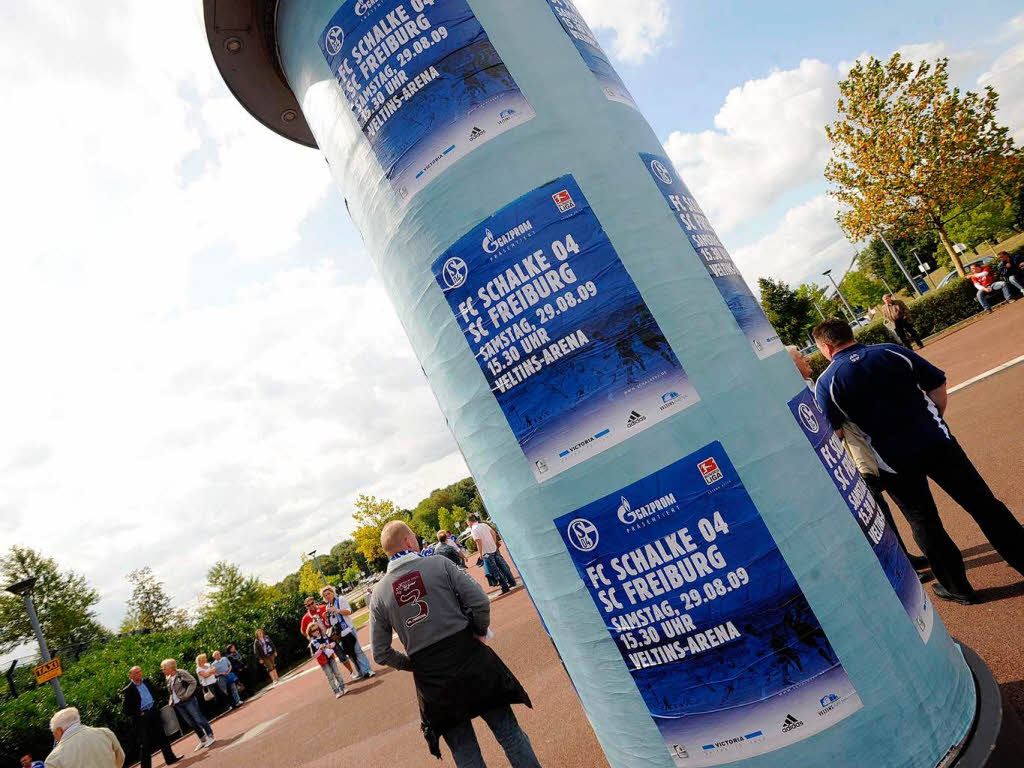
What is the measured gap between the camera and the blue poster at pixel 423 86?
285cm

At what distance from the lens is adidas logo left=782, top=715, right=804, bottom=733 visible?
2.32 meters

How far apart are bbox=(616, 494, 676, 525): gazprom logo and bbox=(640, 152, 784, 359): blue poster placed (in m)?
0.86

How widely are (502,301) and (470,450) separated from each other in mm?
833

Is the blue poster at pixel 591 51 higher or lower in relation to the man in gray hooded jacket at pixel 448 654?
higher

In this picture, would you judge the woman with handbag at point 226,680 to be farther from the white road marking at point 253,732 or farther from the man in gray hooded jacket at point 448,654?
the man in gray hooded jacket at point 448,654

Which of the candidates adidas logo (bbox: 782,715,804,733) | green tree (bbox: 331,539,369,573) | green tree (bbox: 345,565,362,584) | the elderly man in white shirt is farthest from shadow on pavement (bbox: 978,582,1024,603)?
green tree (bbox: 331,539,369,573)

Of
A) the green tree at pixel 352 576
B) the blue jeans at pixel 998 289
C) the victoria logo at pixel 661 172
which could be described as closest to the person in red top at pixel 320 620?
the victoria logo at pixel 661 172

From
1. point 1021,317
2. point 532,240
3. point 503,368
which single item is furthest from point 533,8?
point 1021,317

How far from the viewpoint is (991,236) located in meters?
65.6

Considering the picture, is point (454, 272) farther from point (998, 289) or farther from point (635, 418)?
point (998, 289)

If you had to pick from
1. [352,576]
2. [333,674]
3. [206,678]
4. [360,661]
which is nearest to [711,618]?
[333,674]

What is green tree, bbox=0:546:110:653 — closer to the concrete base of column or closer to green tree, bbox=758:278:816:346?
the concrete base of column

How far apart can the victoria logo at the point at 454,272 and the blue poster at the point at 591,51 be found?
1.23 meters

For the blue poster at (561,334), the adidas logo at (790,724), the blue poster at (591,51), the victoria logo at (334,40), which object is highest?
the victoria logo at (334,40)
